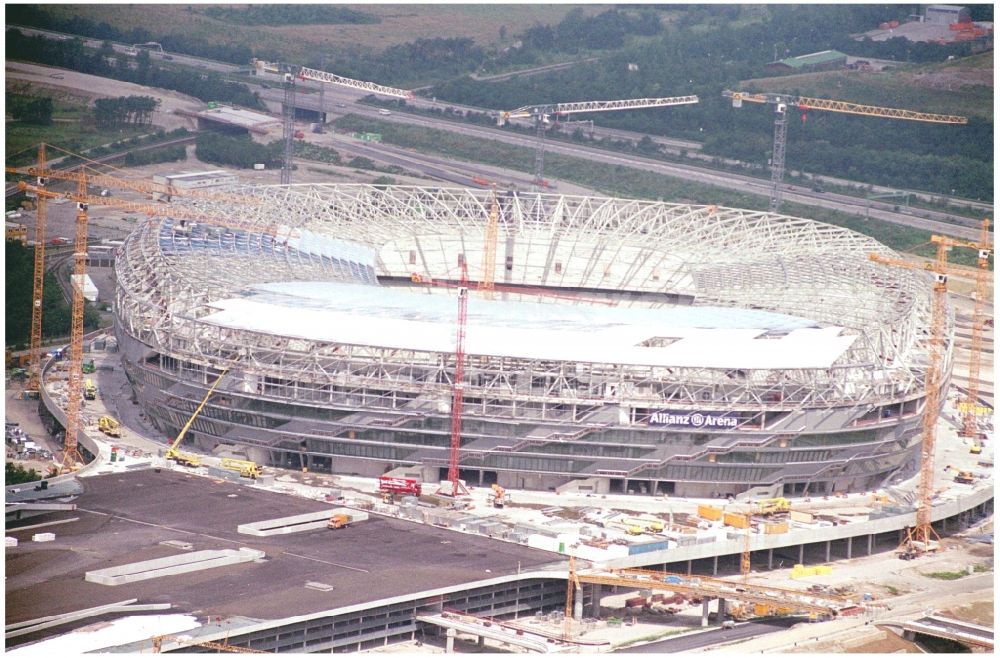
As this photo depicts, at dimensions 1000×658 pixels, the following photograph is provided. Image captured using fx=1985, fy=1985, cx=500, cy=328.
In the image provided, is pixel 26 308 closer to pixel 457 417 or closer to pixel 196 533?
pixel 457 417

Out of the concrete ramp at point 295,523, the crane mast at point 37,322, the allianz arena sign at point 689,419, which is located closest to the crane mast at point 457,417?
the concrete ramp at point 295,523

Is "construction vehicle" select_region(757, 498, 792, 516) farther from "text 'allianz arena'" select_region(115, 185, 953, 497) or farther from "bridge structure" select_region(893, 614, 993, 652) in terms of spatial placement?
"bridge structure" select_region(893, 614, 993, 652)

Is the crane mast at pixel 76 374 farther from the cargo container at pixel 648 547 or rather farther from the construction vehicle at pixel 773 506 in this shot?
the construction vehicle at pixel 773 506

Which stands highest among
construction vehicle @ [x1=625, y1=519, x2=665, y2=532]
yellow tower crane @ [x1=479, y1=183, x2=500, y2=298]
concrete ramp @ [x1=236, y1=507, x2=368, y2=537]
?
yellow tower crane @ [x1=479, y1=183, x2=500, y2=298]

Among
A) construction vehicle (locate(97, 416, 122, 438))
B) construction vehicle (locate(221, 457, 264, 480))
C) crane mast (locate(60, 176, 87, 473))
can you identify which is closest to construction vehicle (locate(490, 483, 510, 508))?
construction vehicle (locate(221, 457, 264, 480))

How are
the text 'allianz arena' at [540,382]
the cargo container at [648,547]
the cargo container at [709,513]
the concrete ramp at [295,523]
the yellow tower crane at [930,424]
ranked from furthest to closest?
the text 'allianz arena' at [540,382]
the yellow tower crane at [930,424]
the cargo container at [709,513]
the concrete ramp at [295,523]
the cargo container at [648,547]

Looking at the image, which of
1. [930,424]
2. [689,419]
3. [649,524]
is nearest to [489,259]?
[689,419]

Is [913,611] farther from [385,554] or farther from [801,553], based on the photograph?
[385,554]
